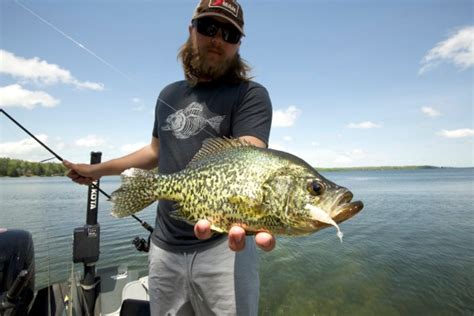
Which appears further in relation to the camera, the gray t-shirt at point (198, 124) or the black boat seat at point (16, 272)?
the black boat seat at point (16, 272)

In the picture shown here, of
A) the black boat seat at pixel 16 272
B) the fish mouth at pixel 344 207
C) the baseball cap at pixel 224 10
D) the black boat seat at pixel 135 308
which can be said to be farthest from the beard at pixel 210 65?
the black boat seat at pixel 16 272

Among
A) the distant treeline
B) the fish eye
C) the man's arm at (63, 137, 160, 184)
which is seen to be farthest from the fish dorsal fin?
the distant treeline

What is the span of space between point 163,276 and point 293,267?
34.7 ft

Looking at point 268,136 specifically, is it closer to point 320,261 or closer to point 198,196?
point 198,196

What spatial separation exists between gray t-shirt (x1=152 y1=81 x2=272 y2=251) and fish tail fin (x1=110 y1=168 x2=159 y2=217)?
346mm

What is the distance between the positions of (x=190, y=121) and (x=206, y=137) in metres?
0.26

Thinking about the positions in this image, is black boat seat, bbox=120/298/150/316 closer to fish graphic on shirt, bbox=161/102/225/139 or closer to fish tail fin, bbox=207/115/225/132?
fish graphic on shirt, bbox=161/102/225/139

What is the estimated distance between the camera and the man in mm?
2807

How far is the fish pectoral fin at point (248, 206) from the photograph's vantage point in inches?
85.3

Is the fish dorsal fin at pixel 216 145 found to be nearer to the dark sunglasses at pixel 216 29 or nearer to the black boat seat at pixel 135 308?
the dark sunglasses at pixel 216 29

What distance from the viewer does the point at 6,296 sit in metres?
3.50

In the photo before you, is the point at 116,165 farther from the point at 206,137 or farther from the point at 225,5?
the point at 225,5

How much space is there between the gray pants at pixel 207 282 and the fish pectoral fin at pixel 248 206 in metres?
0.78

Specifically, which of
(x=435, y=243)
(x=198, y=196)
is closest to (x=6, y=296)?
(x=198, y=196)
